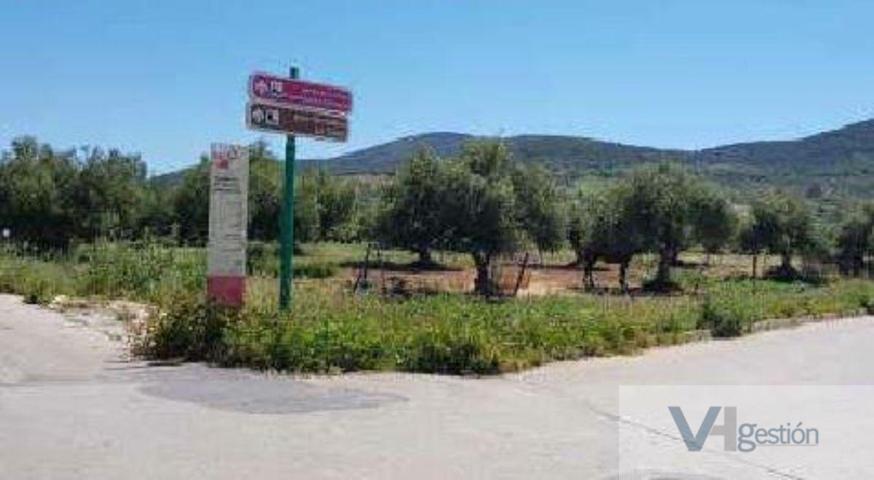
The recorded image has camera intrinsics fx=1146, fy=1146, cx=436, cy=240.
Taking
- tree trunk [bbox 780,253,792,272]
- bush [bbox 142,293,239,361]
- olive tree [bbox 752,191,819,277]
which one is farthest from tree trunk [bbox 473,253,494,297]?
olive tree [bbox 752,191,819,277]

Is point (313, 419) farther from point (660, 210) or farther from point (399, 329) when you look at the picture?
point (660, 210)

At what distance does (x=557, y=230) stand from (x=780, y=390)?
35725 mm

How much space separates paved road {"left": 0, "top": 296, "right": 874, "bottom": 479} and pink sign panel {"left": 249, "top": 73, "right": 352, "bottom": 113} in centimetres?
361

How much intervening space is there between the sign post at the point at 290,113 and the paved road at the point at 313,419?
2.80m

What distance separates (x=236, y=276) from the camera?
14.2 m

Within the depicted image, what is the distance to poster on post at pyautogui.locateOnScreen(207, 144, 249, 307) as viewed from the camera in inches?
554

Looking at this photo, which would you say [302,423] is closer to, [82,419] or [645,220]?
[82,419]

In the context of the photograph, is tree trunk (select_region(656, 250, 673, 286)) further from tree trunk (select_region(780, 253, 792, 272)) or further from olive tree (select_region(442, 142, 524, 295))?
tree trunk (select_region(780, 253, 792, 272))

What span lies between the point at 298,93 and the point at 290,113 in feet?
0.92

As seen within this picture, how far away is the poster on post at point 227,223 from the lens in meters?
14.1

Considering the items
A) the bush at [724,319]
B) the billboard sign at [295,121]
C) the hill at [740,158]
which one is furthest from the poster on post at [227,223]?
the hill at [740,158]

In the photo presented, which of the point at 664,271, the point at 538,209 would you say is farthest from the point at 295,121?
the point at 664,271

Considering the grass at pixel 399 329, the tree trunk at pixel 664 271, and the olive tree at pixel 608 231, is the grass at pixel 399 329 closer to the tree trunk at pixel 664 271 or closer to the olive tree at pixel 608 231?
the tree trunk at pixel 664 271

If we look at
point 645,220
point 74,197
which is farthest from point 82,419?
point 74,197
